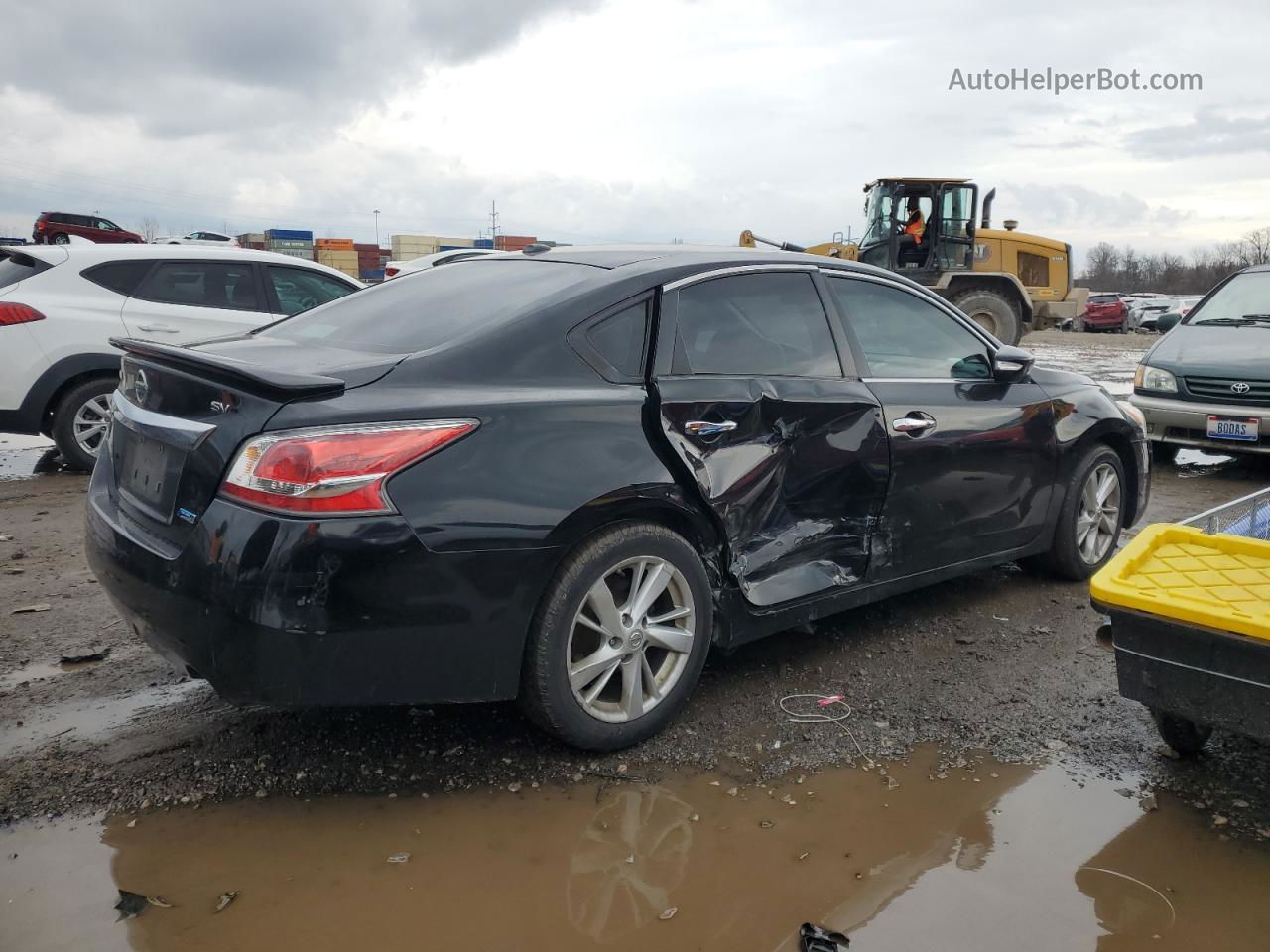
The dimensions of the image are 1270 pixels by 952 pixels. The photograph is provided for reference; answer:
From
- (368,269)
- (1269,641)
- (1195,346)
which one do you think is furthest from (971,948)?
(368,269)

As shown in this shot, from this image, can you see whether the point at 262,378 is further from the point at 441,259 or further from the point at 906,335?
the point at 441,259

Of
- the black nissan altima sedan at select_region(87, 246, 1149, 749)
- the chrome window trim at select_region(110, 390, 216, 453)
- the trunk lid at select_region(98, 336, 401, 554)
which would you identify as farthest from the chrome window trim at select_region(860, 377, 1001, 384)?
the chrome window trim at select_region(110, 390, 216, 453)

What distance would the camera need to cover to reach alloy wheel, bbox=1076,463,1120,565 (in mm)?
4879

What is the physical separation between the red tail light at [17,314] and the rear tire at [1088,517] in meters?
6.55

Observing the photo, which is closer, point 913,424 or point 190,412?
point 190,412

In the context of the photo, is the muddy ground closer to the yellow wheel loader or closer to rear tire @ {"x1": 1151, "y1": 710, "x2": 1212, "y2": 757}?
rear tire @ {"x1": 1151, "y1": 710, "x2": 1212, "y2": 757}

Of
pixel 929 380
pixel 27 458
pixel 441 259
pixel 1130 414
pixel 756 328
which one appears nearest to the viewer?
pixel 756 328

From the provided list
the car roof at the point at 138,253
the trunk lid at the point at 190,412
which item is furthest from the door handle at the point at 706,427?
the car roof at the point at 138,253

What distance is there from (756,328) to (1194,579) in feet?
5.24

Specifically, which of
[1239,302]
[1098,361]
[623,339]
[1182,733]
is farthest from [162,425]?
[1098,361]

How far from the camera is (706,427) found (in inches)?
130

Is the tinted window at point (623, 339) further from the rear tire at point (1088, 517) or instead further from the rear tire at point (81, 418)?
the rear tire at point (81, 418)

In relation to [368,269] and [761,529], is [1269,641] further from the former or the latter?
[368,269]

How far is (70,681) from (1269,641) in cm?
377
